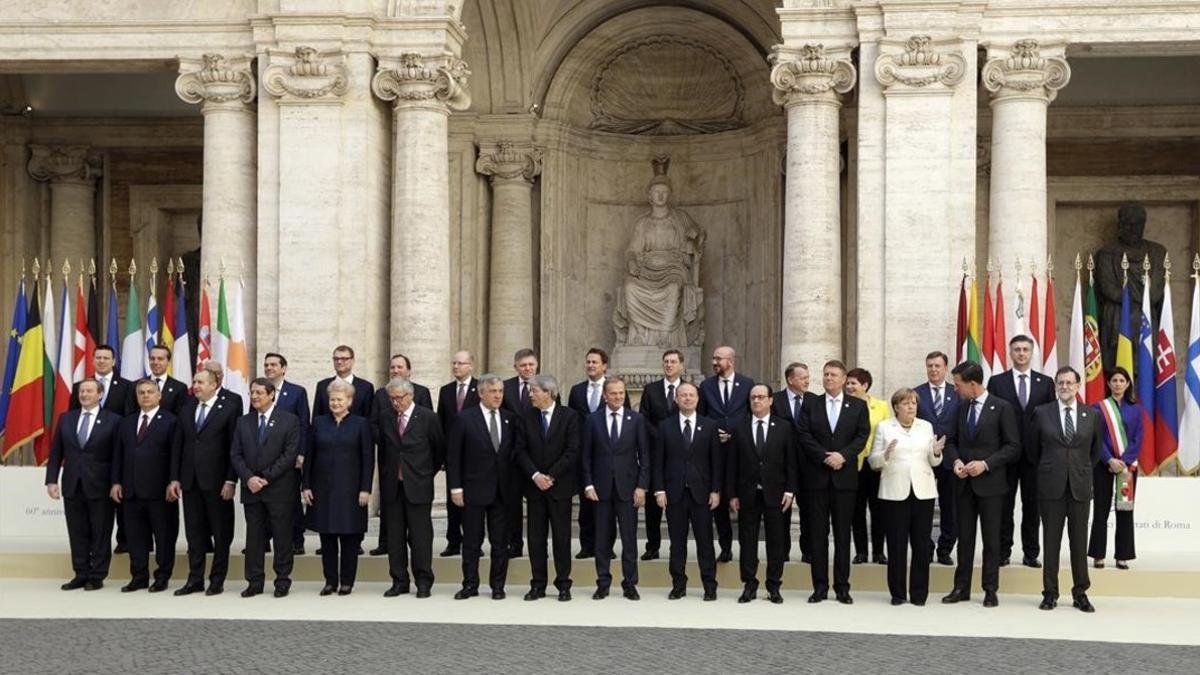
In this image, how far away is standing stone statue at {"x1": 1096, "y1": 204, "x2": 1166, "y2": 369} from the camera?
17.7m

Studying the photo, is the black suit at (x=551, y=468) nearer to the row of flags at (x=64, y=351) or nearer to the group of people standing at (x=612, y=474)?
the group of people standing at (x=612, y=474)

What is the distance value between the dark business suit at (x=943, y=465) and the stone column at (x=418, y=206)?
498 cm

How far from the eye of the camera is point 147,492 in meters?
11.5

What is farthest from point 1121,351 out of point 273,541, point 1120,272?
point 273,541

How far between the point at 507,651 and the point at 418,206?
22.7ft

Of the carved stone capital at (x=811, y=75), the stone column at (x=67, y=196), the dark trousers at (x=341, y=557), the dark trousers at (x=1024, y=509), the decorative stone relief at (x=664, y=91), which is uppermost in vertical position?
the decorative stone relief at (x=664, y=91)

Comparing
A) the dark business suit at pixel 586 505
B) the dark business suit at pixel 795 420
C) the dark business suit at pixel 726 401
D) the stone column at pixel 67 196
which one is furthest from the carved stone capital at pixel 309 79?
the dark business suit at pixel 795 420

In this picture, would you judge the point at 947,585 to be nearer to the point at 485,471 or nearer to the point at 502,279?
the point at 485,471

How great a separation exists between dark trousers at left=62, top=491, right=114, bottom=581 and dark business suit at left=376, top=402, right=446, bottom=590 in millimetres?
2112

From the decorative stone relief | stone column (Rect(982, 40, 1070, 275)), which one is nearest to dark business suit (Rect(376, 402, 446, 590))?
stone column (Rect(982, 40, 1070, 275))

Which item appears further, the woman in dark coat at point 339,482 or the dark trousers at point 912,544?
the woman in dark coat at point 339,482

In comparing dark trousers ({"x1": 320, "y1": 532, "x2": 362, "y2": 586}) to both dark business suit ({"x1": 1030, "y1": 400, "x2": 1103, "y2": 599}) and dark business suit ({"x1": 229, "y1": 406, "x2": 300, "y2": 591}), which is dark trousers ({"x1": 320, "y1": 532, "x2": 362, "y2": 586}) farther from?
dark business suit ({"x1": 1030, "y1": 400, "x2": 1103, "y2": 599})

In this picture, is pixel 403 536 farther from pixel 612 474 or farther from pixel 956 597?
pixel 956 597

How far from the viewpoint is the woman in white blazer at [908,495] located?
10.8m
